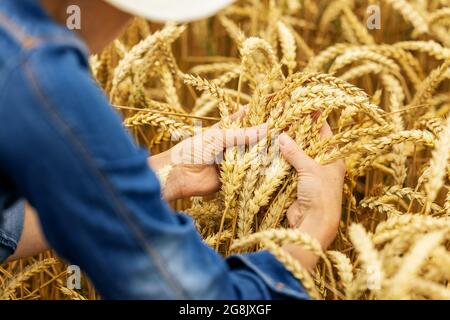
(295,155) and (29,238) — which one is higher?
(295,155)

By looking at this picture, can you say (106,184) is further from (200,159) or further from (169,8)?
(200,159)

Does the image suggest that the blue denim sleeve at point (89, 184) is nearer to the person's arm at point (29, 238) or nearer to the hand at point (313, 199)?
the hand at point (313, 199)

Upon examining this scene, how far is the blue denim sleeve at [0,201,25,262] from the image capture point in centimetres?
132

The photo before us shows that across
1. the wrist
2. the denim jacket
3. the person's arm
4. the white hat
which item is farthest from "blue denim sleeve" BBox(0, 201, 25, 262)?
the white hat

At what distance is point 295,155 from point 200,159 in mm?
180

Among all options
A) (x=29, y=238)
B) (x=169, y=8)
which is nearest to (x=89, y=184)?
(x=169, y=8)

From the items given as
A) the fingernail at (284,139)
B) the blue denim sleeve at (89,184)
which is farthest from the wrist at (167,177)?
the blue denim sleeve at (89,184)

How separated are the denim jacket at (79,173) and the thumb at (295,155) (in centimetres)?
36

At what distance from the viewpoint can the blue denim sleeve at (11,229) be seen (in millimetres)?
1318

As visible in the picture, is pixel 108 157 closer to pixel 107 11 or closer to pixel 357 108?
pixel 107 11

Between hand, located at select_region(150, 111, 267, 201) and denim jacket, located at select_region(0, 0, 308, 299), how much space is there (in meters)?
0.39

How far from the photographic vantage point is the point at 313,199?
3.95 ft

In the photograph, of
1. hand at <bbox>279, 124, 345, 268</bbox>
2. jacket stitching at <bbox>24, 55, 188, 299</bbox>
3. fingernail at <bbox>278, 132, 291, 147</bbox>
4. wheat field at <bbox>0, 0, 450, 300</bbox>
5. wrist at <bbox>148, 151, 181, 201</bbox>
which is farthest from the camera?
wrist at <bbox>148, 151, 181, 201</bbox>

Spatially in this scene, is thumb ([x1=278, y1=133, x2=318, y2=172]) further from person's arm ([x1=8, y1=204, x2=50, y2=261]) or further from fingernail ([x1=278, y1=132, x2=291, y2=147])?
person's arm ([x1=8, y1=204, x2=50, y2=261])
